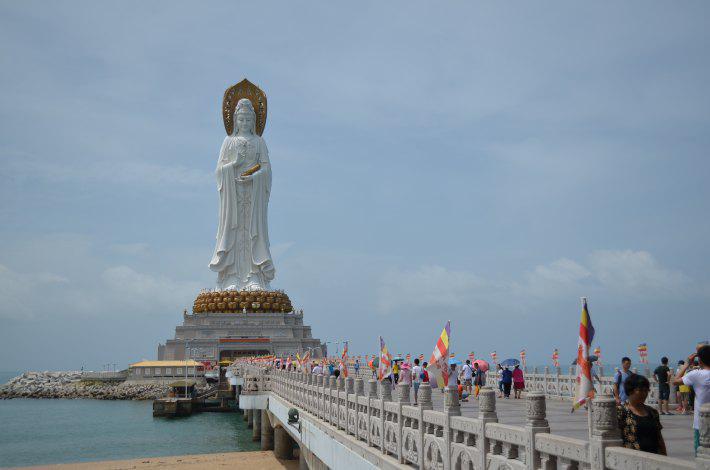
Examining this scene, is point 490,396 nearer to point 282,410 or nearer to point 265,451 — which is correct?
point 282,410

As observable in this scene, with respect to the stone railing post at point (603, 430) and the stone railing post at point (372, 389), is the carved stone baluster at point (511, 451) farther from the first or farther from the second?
the stone railing post at point (372, 389)

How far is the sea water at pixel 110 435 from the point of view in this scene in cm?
2767

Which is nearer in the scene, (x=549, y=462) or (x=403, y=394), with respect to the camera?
(x=549, y=462)

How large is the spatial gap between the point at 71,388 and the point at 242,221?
833 inches

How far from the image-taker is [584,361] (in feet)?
19.3

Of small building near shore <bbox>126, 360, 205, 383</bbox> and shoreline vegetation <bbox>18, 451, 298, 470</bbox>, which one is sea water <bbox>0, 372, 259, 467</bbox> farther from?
small building near shore <bbox>126, 360, 205, 383</bbox>

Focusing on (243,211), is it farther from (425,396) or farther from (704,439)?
(704,439)

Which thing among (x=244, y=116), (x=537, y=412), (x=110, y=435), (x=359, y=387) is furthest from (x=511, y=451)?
(x=244, y=116)

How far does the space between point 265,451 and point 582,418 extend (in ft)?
55.2

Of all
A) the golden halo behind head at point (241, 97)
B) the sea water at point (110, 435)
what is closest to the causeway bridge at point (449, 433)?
the sea water at point (110, 435)

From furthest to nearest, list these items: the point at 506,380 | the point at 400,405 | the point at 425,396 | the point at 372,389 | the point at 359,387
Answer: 1. the point at 506,380
2. the point at 359,387
3. the point at 372,389
4. the point at 400,405
5. the point at 425,396

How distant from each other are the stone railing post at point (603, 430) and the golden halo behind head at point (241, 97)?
49.4 metres

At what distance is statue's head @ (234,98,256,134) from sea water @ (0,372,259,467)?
20492mm

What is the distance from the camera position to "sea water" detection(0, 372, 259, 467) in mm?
27673
